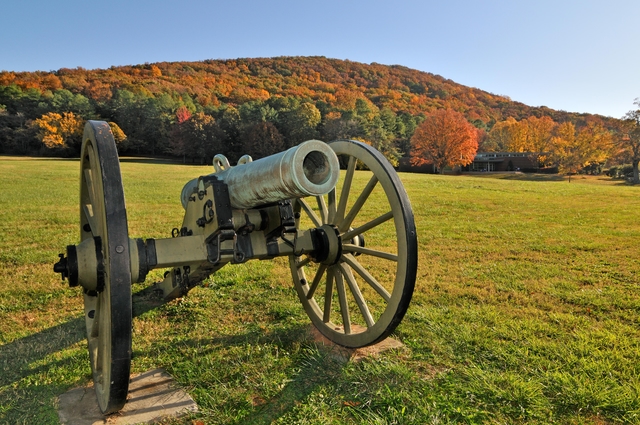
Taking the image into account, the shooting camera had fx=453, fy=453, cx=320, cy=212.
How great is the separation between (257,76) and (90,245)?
4805 inches

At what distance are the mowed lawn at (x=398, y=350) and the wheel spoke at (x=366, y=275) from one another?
568mm

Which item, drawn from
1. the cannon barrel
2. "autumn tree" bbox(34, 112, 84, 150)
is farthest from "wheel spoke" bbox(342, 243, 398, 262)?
"autumn tree" bbox(34, 112, 84, 150)

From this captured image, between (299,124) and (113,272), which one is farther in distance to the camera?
(299,124)

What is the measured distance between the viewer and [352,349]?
3688 millimetres

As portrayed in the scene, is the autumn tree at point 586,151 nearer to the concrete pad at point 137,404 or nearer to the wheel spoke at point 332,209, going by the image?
the wheel spoke at point 332,209

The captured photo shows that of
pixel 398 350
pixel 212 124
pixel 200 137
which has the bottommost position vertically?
pixel 398 350

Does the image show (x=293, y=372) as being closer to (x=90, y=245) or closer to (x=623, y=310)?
(x=90, y=245)

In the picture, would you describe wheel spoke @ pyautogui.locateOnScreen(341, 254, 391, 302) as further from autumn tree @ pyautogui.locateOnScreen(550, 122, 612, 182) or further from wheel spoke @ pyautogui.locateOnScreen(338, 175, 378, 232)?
autumn tree @ pyautogui.locateOnScreen(550, 122, 612, 182)

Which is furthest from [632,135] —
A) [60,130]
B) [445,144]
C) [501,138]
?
[60,130]

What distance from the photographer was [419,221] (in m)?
11.7

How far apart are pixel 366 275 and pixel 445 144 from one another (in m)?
48.9

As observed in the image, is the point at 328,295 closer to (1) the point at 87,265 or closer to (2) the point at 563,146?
(1) the point at 87,265

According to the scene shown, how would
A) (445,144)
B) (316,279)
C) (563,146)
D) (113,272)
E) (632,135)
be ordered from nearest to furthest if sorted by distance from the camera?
(113,272), (316,279), (632,135), (563,146), (445,144)

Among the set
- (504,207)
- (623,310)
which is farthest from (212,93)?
(623,310)
